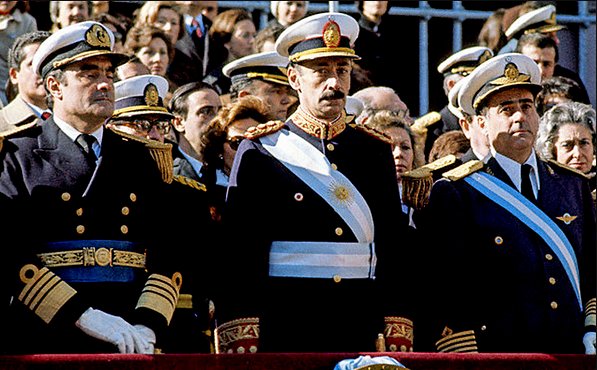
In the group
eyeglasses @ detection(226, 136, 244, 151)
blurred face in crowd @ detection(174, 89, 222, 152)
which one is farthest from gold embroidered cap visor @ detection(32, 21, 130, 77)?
blurred face in crowd @ detection(174, 89, 222, 152)

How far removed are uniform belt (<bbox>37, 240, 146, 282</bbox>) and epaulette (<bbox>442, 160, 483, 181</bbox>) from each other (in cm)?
162

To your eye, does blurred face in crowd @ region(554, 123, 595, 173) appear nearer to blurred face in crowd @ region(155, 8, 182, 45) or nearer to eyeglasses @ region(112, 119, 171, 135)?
eyeglasses @ region(112, 119, 171, 135)

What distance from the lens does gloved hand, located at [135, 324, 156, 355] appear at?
257 inches

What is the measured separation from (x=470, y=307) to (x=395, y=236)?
1.58 ft

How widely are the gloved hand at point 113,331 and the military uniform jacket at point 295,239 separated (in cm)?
59

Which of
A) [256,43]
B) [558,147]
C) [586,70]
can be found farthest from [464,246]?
[586,70]

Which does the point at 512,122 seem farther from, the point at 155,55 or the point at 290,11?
the point at 290,11

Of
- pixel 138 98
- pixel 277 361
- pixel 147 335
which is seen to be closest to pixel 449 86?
pixel 138 98

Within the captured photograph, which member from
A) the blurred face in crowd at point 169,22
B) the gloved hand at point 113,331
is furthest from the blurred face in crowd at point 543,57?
the gloved hand at point 113,331

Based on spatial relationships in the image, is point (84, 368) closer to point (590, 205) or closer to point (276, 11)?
point (590, 205)

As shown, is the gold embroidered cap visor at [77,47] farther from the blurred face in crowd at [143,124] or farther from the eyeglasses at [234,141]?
the blurred face in crowd at [143,124]

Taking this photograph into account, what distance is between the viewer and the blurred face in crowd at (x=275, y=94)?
30.8 ft

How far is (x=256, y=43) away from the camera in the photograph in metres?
10.8

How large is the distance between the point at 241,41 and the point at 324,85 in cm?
434
